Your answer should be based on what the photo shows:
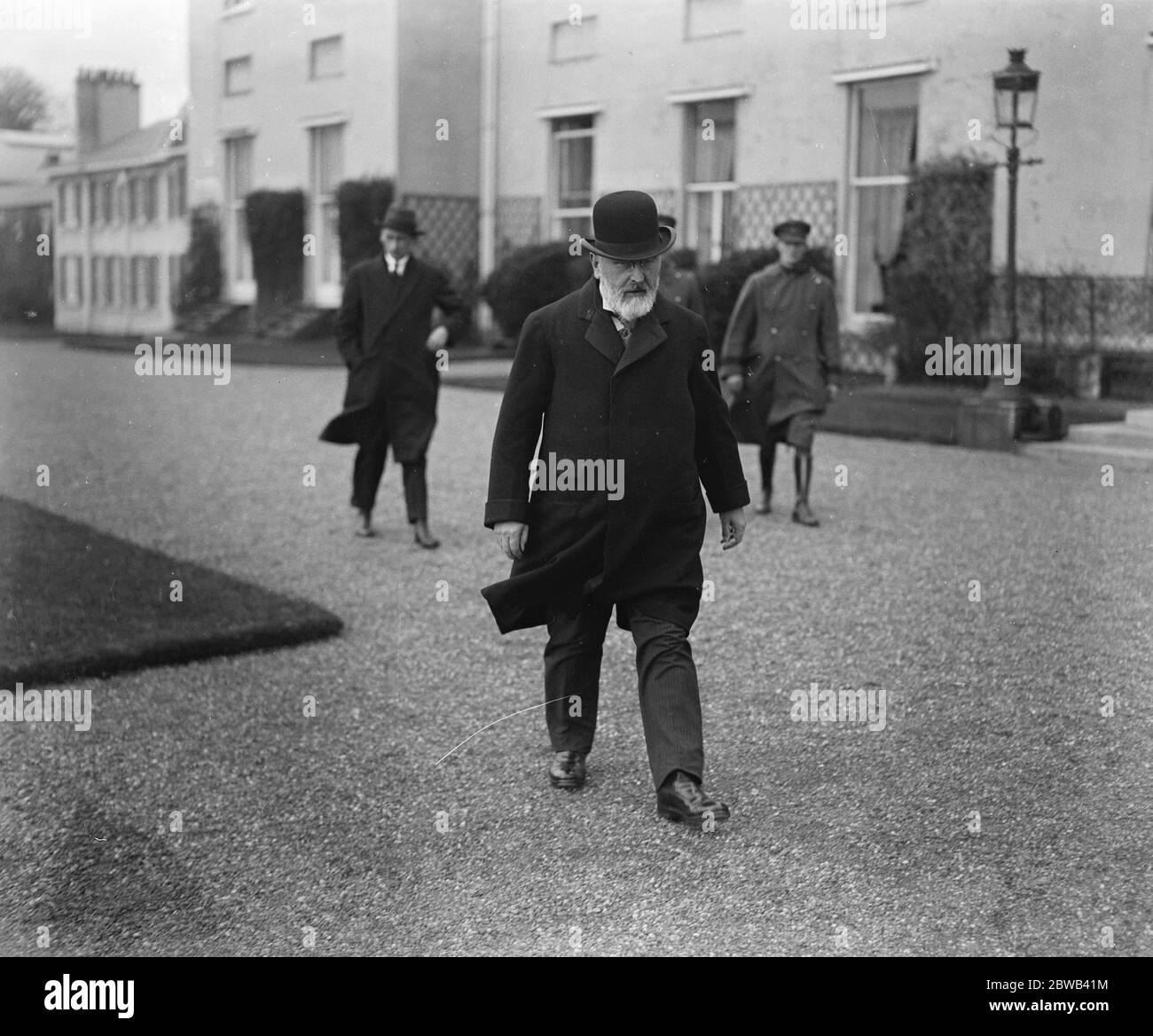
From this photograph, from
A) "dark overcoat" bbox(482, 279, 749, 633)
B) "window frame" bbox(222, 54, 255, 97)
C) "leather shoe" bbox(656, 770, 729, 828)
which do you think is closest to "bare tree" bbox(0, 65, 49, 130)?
"dark overcoat" bbox(482, 279, 749, 633)

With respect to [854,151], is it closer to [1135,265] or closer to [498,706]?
[1135,265]

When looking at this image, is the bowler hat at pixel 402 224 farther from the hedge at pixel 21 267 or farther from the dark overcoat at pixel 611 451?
the dark overcoat at pixel 611 451

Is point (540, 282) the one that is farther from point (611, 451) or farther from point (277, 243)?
point (611, 451)

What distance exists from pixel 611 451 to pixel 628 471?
0.08 meters

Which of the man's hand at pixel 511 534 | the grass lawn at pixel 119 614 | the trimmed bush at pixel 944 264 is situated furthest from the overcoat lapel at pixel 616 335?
the trimmed bush at pixel 944 264

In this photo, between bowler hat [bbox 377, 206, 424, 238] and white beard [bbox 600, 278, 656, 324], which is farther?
bowler hat [bbox 377, 206, 424, 238]

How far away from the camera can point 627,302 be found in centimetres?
437

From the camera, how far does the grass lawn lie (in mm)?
6188

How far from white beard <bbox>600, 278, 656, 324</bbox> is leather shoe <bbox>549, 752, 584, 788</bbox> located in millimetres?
1382

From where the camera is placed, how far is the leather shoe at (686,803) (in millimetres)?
4348

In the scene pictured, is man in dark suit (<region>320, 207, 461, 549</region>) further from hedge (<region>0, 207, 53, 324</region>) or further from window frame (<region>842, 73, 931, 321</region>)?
window frame (<region>842, 73, 931, 321</region>)

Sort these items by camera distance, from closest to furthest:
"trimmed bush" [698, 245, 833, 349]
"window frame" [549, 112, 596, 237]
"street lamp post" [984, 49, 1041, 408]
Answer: "street lamp post" [984, 49, 1041, 408] → "trimmed bush" [698, 245, 833, 349] → "window frame" [549, 112, 596, 237]

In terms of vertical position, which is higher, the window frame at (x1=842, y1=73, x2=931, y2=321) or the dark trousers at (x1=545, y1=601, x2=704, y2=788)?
the window frame at (x1=842, y1=73, x2=931, y2=321)

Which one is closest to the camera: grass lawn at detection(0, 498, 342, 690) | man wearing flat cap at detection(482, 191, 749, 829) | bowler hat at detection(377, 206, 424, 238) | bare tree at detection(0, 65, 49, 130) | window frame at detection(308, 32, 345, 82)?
man wearing flat cap at detection(482, 191, 749, 829)
